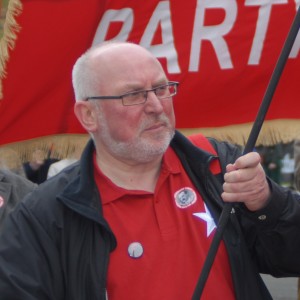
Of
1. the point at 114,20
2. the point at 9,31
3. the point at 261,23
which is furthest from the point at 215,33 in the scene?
the point at 9,31

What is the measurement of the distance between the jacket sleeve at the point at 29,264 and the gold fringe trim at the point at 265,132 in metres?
1.11

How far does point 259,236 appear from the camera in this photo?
7.37 feet

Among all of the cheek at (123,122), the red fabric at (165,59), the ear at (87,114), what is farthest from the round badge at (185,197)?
the red fabric at (165,59)

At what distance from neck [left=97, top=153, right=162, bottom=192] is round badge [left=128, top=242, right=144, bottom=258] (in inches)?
8.0

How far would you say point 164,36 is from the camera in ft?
10.3

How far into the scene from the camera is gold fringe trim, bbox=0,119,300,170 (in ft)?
10.0

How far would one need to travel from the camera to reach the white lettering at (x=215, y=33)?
10.1ft

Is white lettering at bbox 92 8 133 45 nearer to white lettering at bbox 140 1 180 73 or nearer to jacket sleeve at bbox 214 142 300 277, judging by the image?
white lettering at bbox 140 1 180 73

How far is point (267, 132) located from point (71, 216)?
110 centimetres

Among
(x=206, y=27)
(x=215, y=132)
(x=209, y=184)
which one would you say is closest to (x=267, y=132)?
(x=215, y=132)

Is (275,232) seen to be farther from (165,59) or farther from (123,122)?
(165,59)

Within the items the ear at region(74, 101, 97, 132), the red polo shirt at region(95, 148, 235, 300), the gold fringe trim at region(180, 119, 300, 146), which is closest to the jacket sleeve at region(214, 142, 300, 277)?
the red polo shirt at region(95, 148, 235, 300)

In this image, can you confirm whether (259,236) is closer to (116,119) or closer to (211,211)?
(211,211)

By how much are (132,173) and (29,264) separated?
17.4 inches
